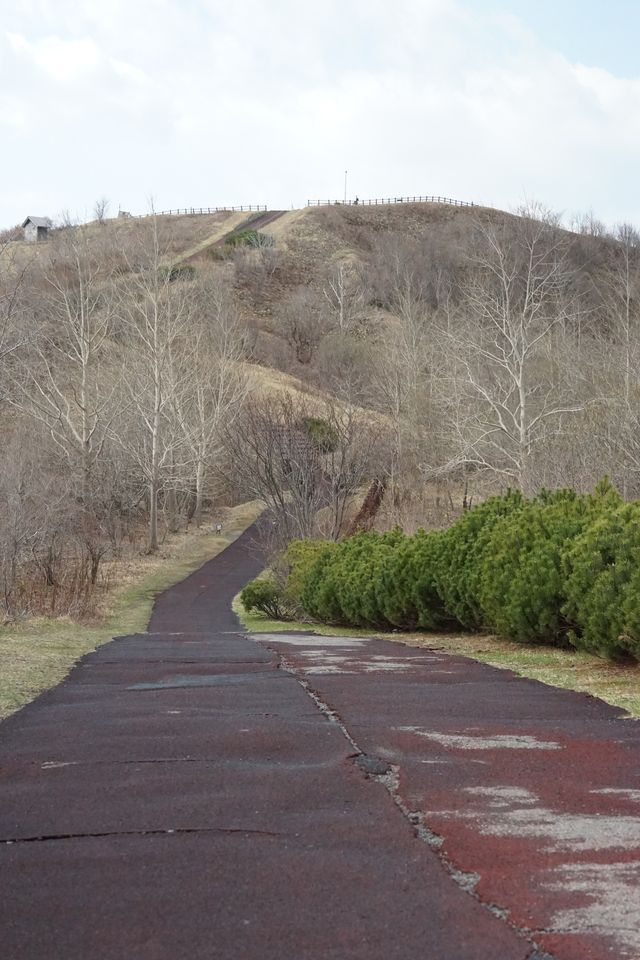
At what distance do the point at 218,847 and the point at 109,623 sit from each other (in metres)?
23.5

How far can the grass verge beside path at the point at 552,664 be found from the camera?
10.6 m

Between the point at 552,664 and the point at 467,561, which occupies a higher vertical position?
the point at 467,561

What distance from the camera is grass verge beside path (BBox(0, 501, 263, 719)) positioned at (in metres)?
12.3

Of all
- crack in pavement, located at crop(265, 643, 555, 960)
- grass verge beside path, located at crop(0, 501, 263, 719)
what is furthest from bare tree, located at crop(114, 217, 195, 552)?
crack in pavement, located at crop(265, 643, 555, 960)

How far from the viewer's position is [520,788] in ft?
20.5

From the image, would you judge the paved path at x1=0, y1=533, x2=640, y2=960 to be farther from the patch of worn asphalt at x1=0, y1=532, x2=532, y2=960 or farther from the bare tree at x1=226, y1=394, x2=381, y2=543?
the bare tree at x1=226, y1=394, x2=381, y2=543

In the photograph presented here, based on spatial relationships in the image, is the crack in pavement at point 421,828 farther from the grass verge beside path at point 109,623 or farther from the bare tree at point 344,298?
the bare tree at point 344,298

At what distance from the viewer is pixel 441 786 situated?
20.7 ft

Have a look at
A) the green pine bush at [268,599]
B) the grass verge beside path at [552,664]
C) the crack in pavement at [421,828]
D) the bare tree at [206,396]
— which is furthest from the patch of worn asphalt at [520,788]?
the bare tree at [206,396]

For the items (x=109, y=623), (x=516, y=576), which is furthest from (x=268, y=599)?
(x=516, y=576)

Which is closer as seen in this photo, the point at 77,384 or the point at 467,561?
the point at 467,561

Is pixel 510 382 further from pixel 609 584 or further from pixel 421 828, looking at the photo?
pixel 421 828

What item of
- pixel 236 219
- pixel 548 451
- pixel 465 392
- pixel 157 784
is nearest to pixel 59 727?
pixel 157 784

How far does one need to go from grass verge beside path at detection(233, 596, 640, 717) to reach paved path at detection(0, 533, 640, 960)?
71 centimetres
